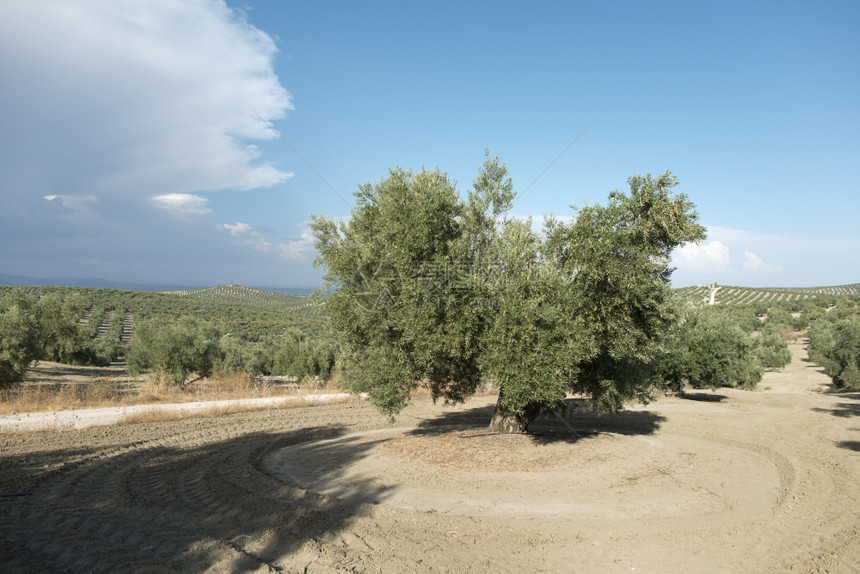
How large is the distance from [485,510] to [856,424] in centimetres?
1620

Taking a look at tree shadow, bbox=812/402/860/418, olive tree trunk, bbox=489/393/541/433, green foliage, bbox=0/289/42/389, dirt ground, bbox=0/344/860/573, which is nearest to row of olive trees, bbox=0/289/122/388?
green foliage, bbox=0/289/42/389

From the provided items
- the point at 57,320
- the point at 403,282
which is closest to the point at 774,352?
the point at 403,282

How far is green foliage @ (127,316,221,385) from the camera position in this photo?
27.9 meters

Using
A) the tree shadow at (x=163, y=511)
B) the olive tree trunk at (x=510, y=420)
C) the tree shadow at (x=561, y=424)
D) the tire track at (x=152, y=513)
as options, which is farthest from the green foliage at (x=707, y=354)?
the tire track at (x=152, y=513)

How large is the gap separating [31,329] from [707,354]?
32832mm

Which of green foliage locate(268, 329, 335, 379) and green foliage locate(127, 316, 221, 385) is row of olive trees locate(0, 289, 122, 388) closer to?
green foliage locate(127, 316, 221, 385)

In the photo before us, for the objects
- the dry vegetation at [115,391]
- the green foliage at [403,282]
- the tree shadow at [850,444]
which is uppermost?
the green foliage at [403,282]

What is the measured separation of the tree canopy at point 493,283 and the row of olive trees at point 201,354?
14.1m

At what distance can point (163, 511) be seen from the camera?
27.7 feet

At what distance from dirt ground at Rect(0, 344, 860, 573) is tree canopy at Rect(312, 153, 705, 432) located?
1.95 meters

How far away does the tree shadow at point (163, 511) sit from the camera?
645cm

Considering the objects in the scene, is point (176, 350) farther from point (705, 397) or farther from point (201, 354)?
point (705, 397)

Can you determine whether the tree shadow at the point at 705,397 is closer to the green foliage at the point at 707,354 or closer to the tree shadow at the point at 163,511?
the green foliage at the point at 707,354

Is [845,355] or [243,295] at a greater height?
[243,295]
